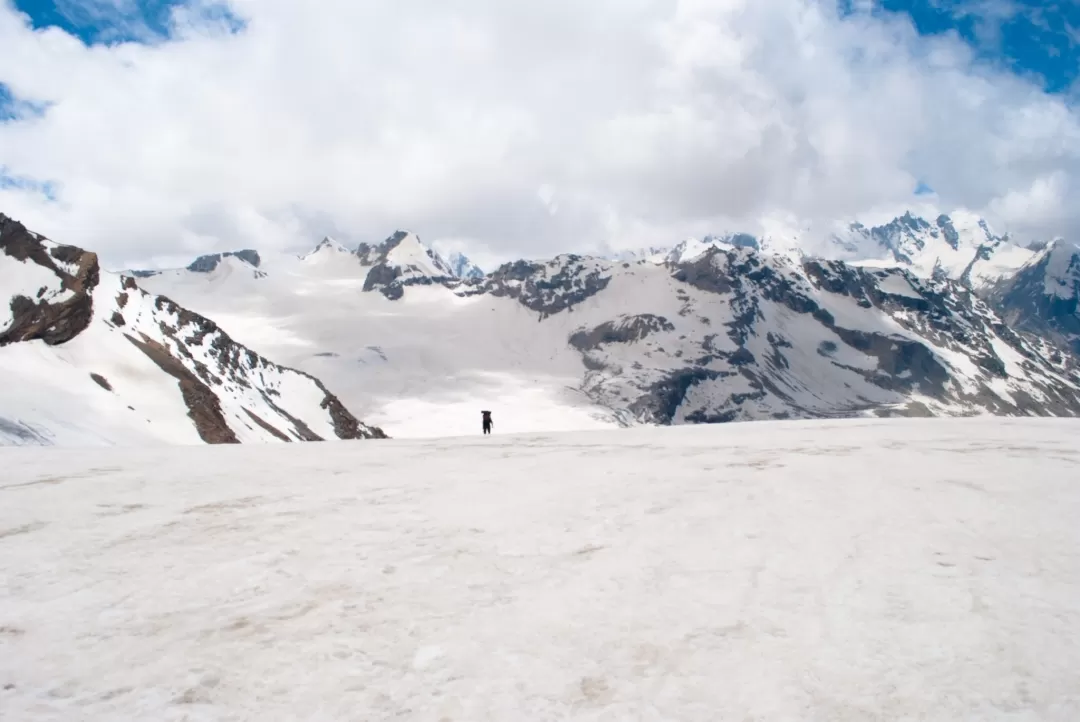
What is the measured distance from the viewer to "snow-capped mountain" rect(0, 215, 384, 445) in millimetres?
45562

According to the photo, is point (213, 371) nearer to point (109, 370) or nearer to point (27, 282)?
point (27, 282)

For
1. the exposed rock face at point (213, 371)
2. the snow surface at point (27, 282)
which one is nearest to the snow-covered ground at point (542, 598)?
the exposed rock face at point (213, 371)

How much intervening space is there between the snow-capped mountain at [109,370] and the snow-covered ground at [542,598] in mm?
35899

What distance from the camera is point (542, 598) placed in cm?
420

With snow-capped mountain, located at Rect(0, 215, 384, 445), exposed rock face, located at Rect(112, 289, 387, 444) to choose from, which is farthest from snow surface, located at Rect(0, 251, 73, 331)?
exposed rock face, located at Rect(112, 289, 387, 444)

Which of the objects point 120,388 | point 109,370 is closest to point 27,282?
point 109,370

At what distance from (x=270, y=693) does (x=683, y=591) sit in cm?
245

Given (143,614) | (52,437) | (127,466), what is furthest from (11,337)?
(143,614)

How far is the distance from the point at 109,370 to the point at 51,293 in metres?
13.9

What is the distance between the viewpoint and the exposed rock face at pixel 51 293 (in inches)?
2453

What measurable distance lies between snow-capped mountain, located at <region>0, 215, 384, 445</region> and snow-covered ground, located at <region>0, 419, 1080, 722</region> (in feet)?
118

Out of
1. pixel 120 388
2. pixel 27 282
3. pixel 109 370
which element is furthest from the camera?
pixel 27 282

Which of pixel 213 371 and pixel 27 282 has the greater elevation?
pixel 27 282

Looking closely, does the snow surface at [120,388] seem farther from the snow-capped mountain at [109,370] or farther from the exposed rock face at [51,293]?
the exposed rock face at [51,293]
